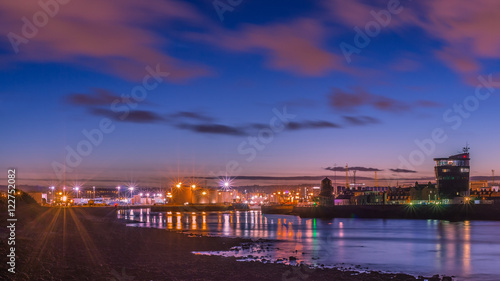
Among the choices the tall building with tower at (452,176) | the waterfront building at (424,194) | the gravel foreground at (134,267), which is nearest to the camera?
the gravel foreground at (134,267)

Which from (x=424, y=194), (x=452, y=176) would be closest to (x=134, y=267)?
(x=452, y=176)

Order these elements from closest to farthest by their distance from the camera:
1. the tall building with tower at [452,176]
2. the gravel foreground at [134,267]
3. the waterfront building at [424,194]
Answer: the gravel foreground at [134,267] < the tall building with tower at [452,176] < the waterfront building at [424,194]

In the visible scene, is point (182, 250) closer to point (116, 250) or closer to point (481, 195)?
point (116, 250)

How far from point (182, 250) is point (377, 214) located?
116m

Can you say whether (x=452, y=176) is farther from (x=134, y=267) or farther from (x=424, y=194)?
(x=134, y=267)

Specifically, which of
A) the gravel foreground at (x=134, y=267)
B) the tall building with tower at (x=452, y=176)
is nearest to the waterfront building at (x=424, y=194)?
the tall building with tower at (x=452, y=176)

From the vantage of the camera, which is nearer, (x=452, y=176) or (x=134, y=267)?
(x=134, y=267)

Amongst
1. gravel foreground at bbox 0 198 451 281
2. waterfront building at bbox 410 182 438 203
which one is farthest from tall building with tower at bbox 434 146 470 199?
gravel foreground at bbox 0 198 451 281

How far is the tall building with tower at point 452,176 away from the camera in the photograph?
160 meters

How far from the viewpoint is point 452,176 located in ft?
528

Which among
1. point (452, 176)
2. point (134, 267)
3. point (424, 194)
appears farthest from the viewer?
point (424, 194)

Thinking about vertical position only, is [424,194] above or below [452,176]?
below

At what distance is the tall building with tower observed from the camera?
160 m

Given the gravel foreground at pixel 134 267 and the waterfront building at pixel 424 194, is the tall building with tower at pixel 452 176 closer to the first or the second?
the waterfront building at pixel 424 194
